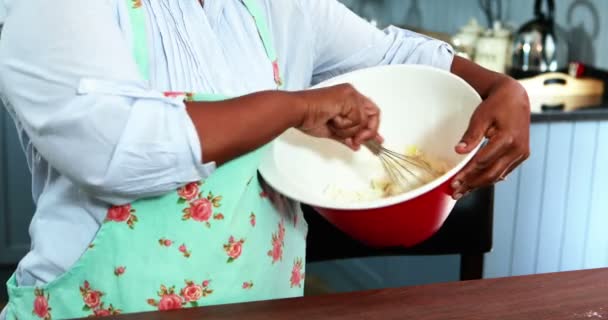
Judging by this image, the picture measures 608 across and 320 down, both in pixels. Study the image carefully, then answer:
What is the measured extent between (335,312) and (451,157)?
0.34 meters

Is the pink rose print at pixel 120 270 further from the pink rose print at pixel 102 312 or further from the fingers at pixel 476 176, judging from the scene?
the fingers at pixel 476 176

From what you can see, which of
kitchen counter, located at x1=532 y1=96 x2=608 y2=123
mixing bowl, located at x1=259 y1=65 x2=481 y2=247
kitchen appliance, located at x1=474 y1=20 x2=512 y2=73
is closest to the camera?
mixing bowl, located at x1=259 y1=65 x2=481 y2=247

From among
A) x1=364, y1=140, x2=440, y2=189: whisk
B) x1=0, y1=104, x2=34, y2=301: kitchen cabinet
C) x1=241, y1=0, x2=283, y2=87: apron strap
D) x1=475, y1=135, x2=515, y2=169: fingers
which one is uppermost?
x1=241, y1=0, x2=283, y2=87: apron strap

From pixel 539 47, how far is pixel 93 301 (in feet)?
5.87

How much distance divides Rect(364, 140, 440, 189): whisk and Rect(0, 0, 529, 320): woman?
108 mm

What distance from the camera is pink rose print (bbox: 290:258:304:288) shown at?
1.13 meters

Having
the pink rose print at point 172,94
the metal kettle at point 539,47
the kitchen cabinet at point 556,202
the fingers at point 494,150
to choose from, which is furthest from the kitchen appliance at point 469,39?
the pink rose print at point 172,94

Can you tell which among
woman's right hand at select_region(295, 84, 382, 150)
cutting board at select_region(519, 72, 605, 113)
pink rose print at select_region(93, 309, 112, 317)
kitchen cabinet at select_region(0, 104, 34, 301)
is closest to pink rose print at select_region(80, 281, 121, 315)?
pink rose print at select_region(93, 309, 112, 317)

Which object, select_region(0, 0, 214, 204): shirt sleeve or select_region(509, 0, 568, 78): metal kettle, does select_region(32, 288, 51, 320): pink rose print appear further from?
select_region(509, 0, 568, 78): metal kettle

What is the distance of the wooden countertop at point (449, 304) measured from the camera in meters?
0.92

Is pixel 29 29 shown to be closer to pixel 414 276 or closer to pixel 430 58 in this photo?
pixel 430 58

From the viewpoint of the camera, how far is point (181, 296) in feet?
3.20

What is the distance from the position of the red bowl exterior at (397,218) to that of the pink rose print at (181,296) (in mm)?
170

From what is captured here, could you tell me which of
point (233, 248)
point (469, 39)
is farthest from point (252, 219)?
point (469, 39)
